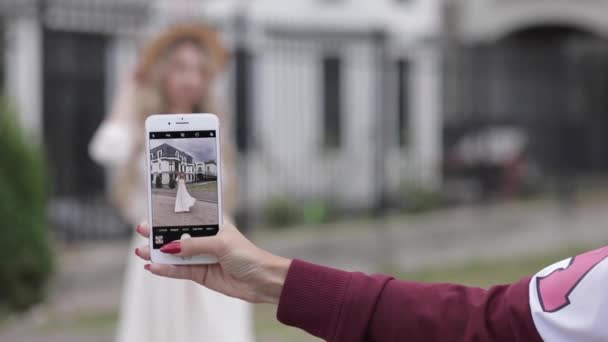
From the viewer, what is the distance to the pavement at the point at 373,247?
25.1 feet

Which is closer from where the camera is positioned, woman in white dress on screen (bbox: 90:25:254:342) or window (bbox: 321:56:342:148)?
woman in white dress on screen (bbox: 90:25:254:342)

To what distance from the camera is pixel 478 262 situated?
1033 centimetres

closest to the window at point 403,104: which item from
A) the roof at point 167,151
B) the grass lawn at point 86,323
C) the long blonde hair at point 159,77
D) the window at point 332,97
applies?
the window at point 332,97

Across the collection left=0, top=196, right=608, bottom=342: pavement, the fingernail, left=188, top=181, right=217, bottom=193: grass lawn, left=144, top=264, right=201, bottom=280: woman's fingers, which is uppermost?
left=188, top=181, right=217, bottom=193: grass lawn

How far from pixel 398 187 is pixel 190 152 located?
32.4ft

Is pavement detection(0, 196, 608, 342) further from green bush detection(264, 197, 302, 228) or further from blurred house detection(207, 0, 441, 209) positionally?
blurred house detection(207, 0, 441, 209)

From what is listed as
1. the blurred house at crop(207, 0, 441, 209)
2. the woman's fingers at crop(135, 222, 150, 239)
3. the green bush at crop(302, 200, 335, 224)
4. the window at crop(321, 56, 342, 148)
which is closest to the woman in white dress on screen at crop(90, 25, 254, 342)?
the woman's fingers at crop(135, 222, 150, 239)

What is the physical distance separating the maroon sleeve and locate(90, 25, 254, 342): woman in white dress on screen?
241 centimetres

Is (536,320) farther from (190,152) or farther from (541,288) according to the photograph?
(190,152)

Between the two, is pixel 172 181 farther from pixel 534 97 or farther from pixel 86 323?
A: pixel 534 97

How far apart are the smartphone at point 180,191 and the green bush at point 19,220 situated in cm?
547

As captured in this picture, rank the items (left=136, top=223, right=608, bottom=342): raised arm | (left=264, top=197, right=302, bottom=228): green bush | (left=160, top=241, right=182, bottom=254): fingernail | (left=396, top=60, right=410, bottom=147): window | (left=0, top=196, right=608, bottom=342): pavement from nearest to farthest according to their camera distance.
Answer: (left=136, top=223, right=608, bottom=342): raised arm, (left=160, top=241, right=182, bottom=254): fingernail, (left=0, top=196, right=608, bottom=342): pavement, (left=264, top=197, right=302, bottom=228): green bush, (left=396, top=60, right=410, bottom=147): window

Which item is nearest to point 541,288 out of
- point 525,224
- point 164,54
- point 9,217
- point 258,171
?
point 164,54

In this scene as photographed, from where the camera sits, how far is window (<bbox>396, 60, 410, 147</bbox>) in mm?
12116
